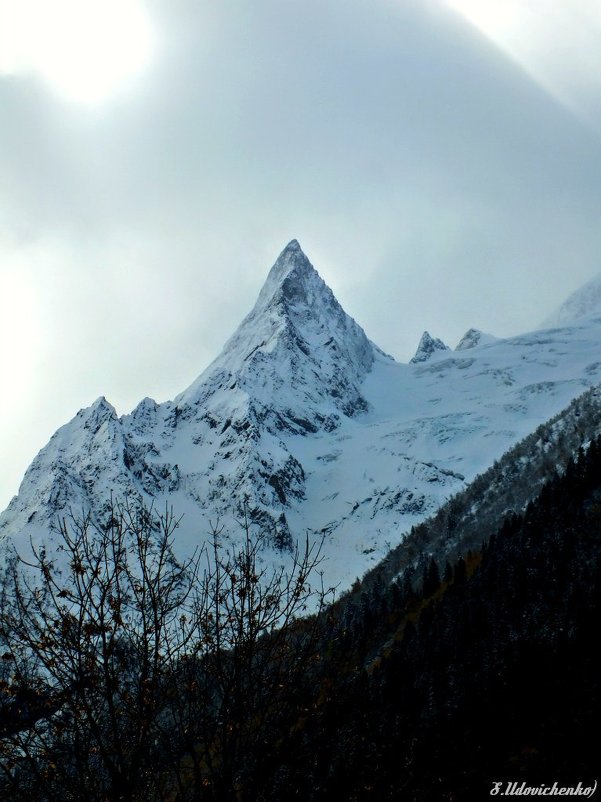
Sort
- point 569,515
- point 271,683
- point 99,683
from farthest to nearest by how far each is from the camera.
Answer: point 569,515 < point 271,683 < point 99,683

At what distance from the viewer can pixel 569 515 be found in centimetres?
7638

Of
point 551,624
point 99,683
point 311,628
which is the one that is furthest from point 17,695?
point 551,624

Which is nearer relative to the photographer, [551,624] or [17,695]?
[17,695]

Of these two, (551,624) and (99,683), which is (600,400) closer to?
(551,624)

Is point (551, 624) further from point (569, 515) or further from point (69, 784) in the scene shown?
point (69, 784)

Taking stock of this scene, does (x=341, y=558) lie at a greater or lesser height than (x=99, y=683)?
greater

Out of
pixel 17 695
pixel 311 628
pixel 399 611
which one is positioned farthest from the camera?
pixel 399 611

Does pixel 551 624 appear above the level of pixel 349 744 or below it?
below

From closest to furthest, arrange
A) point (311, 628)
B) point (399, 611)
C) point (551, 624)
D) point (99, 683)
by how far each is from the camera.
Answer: point (99, 683) → point (311, 628) → point (551, 624) → point (399, 611)

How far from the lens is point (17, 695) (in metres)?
6.91

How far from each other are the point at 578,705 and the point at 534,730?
3.66 m

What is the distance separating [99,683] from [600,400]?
511ft

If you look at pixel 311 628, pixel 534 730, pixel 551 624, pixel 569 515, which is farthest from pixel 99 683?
pixel 569 515

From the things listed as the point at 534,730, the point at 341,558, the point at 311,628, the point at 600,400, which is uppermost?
the point at 600,400
